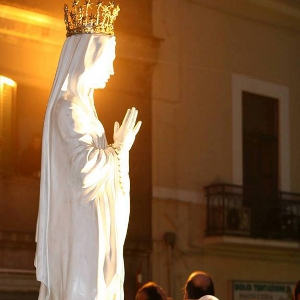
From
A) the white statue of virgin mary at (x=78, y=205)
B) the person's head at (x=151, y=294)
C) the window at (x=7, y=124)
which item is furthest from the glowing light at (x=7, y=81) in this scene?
the white statue of virgin mary at (x=78, y=205)

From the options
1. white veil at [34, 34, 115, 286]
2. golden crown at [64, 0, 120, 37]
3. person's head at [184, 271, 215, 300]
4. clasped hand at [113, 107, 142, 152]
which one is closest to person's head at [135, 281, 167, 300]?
person's head at [184, 271, 215, 300]

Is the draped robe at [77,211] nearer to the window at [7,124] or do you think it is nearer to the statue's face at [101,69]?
the statue's face at [101,69]

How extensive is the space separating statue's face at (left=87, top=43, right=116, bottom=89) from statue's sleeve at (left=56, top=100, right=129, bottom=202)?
9.5 inches

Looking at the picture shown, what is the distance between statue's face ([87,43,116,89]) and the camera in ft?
23.6

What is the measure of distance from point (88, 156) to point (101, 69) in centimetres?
68

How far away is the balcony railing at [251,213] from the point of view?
55.1 ft

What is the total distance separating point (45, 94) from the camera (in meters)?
15.2

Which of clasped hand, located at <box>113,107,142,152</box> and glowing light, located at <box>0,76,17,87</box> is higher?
glowing light, located at <box>0,76,17,87</box>

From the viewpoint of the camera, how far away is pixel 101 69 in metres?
7.22

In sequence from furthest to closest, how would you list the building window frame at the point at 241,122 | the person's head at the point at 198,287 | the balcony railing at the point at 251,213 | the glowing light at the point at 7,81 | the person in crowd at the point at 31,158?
the building window frame at the point at 241,122
the balcony railing at the point at 251,213
the person in crowd at the point at 31,158
the glowing light at the point at 7,81
the person's head at the point at 198,287

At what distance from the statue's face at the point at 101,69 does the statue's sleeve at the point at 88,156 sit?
242mm

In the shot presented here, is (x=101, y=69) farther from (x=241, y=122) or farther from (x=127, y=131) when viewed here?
(x=241, y=122)

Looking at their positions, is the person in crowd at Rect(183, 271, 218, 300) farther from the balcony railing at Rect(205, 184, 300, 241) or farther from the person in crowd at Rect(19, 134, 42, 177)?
the balcony railing at Rect(205, 184, 300, 241)

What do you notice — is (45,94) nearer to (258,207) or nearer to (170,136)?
(170,136)
